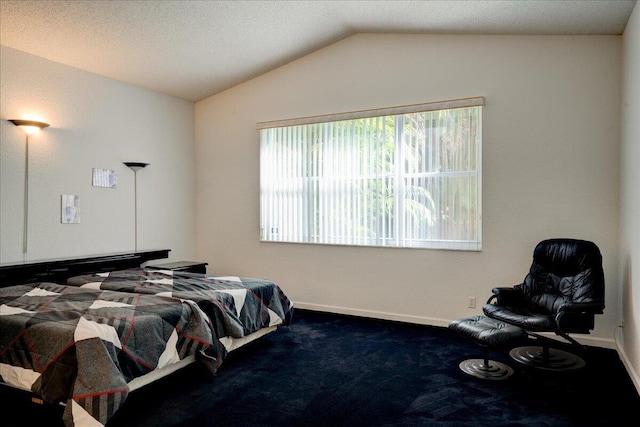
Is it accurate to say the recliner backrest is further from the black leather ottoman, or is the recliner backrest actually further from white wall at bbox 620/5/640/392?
the black leather ottoman

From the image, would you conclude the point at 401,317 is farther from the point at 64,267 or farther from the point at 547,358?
the point at 64,267

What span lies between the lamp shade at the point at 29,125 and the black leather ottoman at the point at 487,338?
421 cm

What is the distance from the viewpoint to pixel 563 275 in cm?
348

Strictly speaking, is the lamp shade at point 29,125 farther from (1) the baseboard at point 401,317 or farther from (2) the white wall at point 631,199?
(2) the white wall at point 631,199

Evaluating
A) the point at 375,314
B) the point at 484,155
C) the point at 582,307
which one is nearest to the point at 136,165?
the point at 375,314

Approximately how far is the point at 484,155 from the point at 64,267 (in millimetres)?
4340

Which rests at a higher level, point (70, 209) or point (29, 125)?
point (29, 125)

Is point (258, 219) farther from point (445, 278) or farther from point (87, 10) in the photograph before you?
point (87, 10)

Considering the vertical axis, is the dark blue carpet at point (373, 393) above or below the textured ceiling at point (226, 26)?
below

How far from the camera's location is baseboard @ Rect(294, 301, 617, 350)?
12.3 ft

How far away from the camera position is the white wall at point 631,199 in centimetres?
301

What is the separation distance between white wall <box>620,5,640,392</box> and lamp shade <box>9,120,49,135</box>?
5122 mm

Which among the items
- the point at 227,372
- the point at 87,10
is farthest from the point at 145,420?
the point at 87,10

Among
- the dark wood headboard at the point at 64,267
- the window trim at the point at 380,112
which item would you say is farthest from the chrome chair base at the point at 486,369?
the dark wood headboard at the point at 64,267
